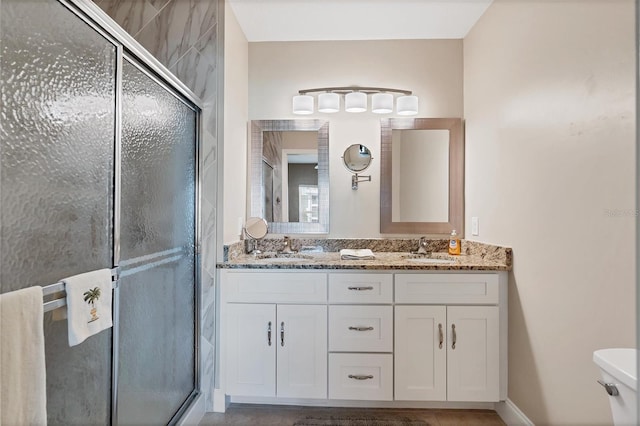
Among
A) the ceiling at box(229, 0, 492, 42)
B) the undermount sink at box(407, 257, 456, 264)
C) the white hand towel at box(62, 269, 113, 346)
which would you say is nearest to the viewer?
the white hand towel at box(62, 269, 113, 346)

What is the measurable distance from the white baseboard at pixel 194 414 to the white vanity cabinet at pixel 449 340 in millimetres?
1102

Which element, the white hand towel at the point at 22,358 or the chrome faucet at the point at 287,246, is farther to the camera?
the chrome faucet at the point at 287,246

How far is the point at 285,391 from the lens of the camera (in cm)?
190

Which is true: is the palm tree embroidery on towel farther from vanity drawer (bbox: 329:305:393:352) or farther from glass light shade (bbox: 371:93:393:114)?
glass light shade (bbox: 371:93:393:114)

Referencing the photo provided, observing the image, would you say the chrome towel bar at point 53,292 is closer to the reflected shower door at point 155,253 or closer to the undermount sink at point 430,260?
the reflected shower door at point 155,253

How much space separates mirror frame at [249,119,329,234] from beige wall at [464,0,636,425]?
1.09 m

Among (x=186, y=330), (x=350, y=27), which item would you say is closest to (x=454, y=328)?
(x=186, y=330)

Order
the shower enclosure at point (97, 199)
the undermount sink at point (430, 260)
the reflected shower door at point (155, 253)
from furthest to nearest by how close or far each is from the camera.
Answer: the undermount sink at point (430, 260) → the reflected shower door at point (155, 253) → the shower enclosure at point (97, 199)

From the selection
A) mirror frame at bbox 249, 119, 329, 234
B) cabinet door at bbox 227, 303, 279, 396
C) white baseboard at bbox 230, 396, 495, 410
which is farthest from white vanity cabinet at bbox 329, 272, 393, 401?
mirror frame at bbox 249, 119, 329, 234

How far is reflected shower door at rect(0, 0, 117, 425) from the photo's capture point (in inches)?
33.0

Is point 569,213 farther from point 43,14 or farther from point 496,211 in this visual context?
point 43,14

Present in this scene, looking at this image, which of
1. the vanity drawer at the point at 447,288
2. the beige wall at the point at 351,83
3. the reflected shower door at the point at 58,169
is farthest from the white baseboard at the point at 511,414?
the reflected shower door at the point at 58,169

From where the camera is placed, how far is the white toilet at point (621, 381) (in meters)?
0.87

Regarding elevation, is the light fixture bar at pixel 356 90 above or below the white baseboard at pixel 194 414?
above
